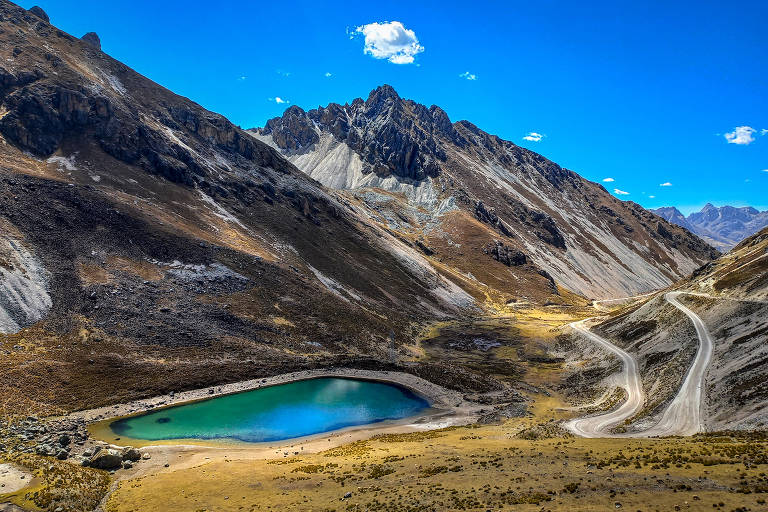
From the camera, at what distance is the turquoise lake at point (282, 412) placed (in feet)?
185

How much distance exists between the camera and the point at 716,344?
2425 inches

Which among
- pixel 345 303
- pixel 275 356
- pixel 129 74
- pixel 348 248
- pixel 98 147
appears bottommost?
pixel 275 356

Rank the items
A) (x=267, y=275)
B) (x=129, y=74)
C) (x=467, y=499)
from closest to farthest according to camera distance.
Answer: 1. (x=467, y=499)
2. (x=267, y=275)
3. (x=129, y=74)

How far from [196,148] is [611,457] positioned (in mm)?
167884

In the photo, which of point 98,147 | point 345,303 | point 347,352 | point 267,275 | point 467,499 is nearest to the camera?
point 467,499

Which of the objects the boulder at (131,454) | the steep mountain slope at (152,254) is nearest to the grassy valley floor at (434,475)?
the boulder at (131,454)

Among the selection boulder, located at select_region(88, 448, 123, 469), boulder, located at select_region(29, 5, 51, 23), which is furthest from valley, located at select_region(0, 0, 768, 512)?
boulder, located at select_region(29, 5, 51, 23)

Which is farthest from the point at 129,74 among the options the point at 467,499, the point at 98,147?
the point at 467,499

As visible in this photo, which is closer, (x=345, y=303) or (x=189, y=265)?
(x=189, y=265)

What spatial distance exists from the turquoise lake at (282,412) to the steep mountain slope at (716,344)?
3623 centimetres

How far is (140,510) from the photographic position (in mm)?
32719

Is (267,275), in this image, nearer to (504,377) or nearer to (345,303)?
(345,303)

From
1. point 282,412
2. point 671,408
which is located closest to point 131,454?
point 282,412

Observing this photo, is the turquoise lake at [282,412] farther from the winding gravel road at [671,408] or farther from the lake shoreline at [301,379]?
the winding gravel road at [671,408]
